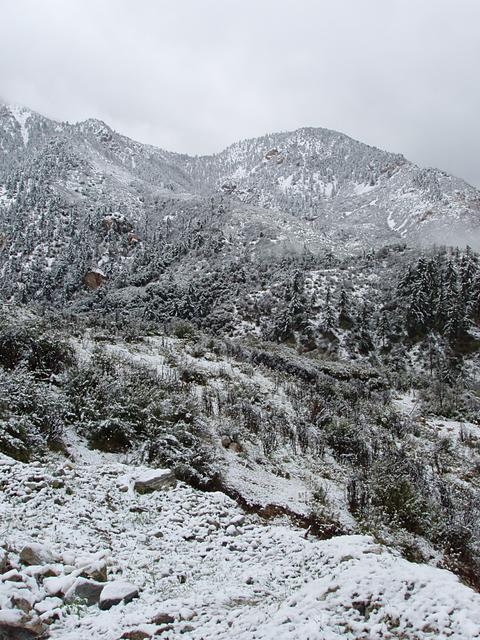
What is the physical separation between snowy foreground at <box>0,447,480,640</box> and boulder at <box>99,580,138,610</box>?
0.04 feet

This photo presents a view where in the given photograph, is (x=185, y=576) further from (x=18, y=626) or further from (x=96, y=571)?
(x=18, y=626)

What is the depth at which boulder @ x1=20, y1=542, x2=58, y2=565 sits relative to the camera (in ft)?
13.5

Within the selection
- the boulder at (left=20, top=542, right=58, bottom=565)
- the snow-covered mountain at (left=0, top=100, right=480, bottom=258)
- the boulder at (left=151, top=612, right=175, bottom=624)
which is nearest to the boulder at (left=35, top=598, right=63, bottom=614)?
the boulder at (left=20, top=542, right=58, bottom=565)

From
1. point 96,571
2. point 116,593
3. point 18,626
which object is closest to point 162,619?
point 116,593

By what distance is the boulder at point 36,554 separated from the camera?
412 centimetres

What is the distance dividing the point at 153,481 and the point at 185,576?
7.93 ft

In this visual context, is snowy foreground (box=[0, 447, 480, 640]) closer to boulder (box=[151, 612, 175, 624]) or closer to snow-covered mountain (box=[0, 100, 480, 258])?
boulder (box=[151, 612, 175, 624])

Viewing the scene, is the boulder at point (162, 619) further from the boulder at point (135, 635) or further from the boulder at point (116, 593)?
the boulder at point (116, 593)

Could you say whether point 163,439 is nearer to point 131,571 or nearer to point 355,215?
point 131,571

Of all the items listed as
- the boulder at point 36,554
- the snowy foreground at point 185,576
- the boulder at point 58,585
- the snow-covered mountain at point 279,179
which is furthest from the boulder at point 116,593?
the snow-covered mountain at point 279,179

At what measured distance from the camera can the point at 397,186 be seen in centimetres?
12312

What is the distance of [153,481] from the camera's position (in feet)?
22.5

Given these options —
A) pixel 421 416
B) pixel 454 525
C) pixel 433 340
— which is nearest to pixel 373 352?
pixel 433 340

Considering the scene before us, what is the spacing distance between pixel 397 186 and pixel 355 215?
2030cm
